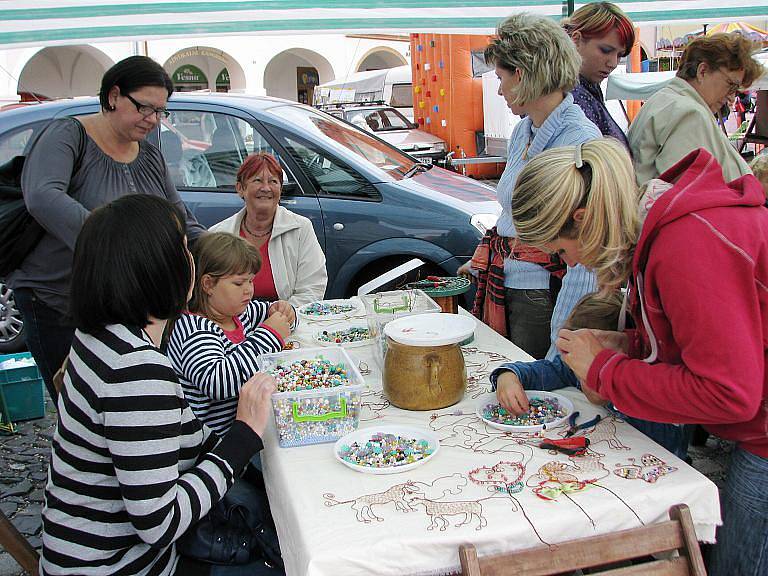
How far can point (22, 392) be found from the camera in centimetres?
413

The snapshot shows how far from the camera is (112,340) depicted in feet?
4.91

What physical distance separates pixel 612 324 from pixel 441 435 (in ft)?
1.95

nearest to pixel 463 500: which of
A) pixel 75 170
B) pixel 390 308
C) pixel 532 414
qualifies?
pixel 532 414

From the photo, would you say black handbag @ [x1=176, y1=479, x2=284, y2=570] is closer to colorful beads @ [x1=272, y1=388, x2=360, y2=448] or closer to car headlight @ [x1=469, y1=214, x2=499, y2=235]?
colorful beads @ [x1=272, y1=388, x2=360, y2=448]

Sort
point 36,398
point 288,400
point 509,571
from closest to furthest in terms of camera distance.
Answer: point 509,571
point 288,400
point 36,398

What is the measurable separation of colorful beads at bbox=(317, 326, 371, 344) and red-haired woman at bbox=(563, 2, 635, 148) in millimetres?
1286

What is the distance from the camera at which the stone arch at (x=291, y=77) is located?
1292 inches

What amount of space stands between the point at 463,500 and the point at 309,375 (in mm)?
621

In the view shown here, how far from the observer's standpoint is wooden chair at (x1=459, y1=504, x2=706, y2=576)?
4.32 feet

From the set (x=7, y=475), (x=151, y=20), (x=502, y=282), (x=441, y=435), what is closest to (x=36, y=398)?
(x=7, y=475)

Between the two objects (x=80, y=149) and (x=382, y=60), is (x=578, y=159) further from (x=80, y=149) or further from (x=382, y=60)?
(x=382, y=60)

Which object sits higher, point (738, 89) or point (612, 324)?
point (738, 89)

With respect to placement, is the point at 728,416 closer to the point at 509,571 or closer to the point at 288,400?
the point at 509,571

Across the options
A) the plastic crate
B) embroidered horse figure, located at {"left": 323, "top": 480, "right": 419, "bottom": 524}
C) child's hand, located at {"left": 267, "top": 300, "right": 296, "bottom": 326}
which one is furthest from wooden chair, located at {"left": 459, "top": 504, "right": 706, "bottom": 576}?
the plastic crate
